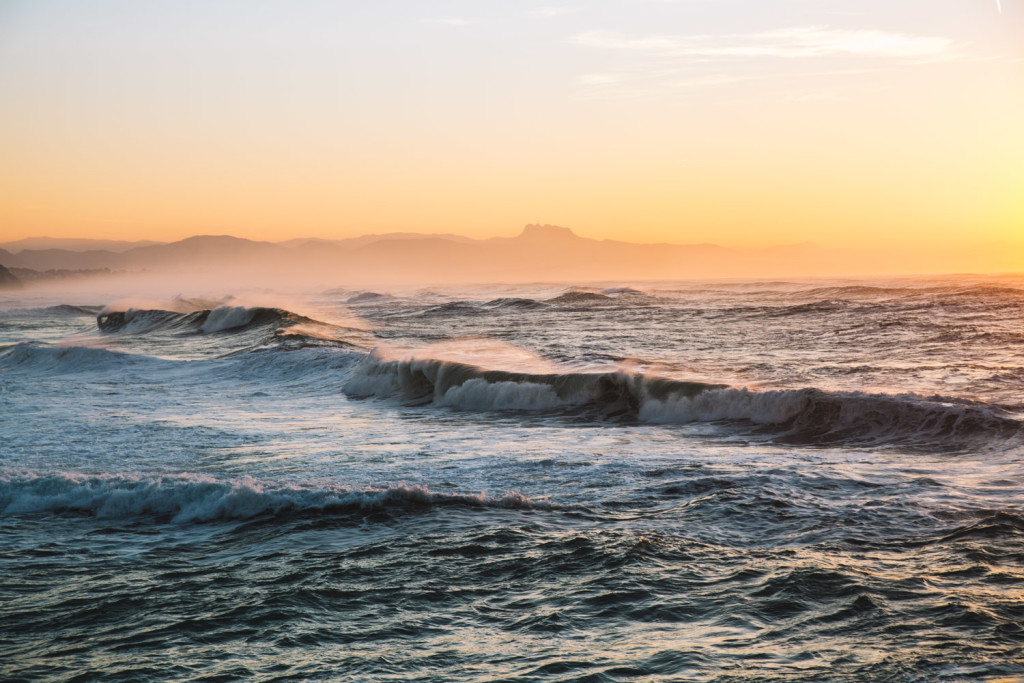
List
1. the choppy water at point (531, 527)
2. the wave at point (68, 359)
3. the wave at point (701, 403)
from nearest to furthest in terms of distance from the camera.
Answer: the choppy water at point (531, 527), the wave at point (701, 403), the wave at point (68, 359)

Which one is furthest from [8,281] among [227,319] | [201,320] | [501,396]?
[501,396]

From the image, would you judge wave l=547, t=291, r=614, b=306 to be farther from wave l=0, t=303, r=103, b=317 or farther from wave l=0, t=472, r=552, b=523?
wave l=0, t=472, r=552, b=523

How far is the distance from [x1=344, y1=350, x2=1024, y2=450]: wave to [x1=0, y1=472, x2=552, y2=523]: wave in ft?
19.0

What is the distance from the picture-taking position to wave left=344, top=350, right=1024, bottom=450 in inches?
450

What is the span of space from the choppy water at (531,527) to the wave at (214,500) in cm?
4

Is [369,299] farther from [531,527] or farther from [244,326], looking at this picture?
[531,527]

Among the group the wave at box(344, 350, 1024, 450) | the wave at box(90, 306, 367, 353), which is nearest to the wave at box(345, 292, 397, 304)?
the wave at box(90, 306, 367, 353)

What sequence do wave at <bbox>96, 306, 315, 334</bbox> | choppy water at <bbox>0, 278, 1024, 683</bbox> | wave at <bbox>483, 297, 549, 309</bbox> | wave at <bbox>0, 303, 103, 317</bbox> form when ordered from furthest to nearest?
wave at <bbox>0, 303, 103, 317</bbox>
wave at <bbox>483, 297, 549, 309</bbox>
wave at <bbox>96, 306, 315, 334</bbox>
choppy water at <bbox>0, 278, 1024, 683</bbox>

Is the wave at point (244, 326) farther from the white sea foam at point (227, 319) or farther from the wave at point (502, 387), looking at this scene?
the wave at point (502, 387)

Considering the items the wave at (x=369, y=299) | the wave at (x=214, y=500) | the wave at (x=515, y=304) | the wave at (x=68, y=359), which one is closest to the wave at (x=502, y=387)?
the wave at (x=214, y=500)

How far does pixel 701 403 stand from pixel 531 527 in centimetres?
728

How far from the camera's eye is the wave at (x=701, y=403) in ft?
37.5

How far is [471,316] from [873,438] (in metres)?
32.4

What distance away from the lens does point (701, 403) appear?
1413 cm
